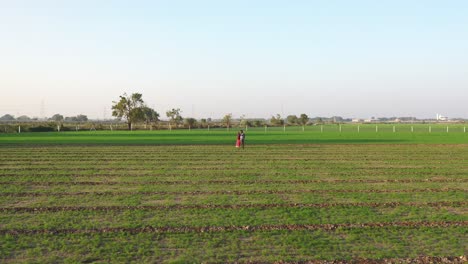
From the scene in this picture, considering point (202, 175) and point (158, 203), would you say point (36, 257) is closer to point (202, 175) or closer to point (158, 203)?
point (158, 203)

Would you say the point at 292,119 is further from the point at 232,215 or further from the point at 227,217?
the point at 227,217

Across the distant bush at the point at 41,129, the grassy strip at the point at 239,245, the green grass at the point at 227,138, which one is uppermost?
the distant bush at the point at 41,129

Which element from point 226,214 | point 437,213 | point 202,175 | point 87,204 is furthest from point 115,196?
point 437,213

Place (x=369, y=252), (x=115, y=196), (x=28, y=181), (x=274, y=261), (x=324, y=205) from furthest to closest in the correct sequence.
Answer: (x=28, y=181) < (x=115, y=196) < (x=324, y=205) < (x=369, y=252) < (x=274, y=261)

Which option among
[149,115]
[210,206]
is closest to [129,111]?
[149,115]

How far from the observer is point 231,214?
31.6ft

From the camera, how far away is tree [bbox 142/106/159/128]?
300 ft

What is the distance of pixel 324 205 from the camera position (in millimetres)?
10625

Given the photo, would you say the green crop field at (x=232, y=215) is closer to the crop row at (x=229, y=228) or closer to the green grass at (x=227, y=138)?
the crop row at (x=229, y=228)

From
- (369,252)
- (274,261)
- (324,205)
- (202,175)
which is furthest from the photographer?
(202,175)

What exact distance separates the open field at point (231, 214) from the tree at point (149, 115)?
74096 millimetres

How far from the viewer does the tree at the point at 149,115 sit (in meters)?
91.4

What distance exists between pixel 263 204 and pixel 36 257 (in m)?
5.46

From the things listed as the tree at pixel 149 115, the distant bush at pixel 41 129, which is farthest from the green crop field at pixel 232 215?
the tree at pixel 149 115
